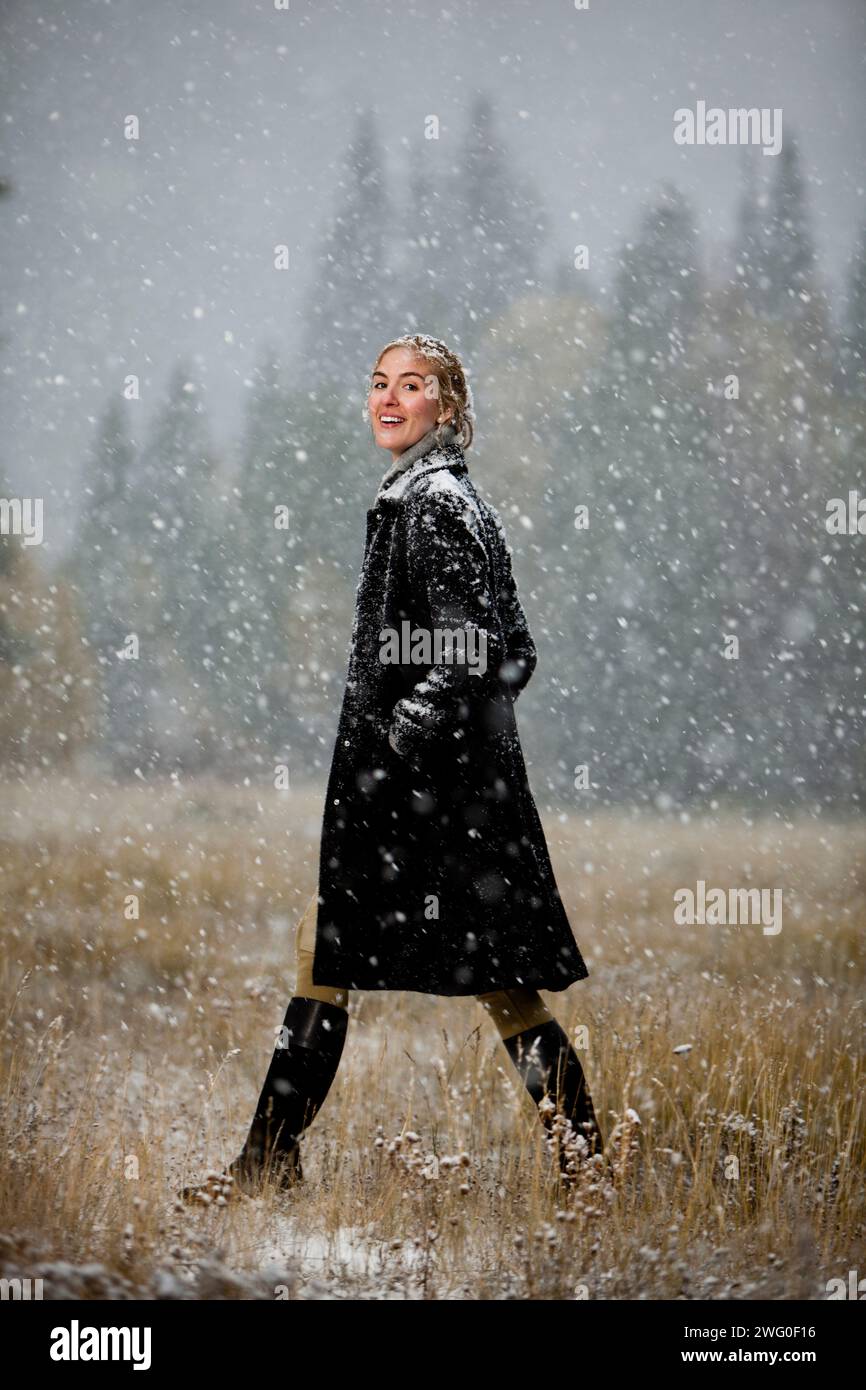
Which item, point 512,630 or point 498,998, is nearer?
point 498,998

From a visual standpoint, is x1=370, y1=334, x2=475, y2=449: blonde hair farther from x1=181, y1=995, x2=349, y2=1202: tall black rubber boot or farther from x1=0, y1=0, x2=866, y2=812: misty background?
x1=0, y1=0, x2=866, y2=812: misty background

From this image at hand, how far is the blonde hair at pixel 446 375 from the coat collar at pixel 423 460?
0.05 metres

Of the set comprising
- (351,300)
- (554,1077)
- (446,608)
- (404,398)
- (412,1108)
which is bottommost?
(412,1108)

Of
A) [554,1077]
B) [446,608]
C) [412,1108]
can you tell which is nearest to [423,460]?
[446,608]

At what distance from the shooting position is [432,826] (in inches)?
101

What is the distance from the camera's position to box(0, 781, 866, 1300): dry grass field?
246 cm

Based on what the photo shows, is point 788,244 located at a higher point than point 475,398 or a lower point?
higher

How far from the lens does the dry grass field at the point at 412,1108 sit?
2455 mm

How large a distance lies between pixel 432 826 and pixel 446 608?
0.47 meters

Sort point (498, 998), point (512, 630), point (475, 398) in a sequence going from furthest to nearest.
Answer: point (475, 398), point (512, 630), point (498, 998)

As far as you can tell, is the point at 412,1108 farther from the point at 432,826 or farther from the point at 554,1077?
the point at 432,826

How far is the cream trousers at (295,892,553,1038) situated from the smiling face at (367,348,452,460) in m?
1.06

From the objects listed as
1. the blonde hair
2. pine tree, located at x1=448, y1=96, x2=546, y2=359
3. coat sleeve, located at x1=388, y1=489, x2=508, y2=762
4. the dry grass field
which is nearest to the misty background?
pine tree, located at x1=448, y1=96, x2=546, y2=359

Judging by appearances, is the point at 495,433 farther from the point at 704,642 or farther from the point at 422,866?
the point at 422,866
